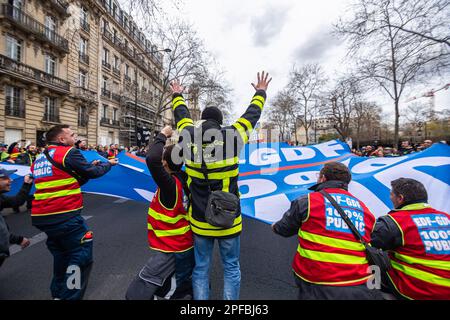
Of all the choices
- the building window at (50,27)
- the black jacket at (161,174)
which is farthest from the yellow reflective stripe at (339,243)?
the building window at (50,27)

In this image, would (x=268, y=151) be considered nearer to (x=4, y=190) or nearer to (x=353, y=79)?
(x=4, y=190)

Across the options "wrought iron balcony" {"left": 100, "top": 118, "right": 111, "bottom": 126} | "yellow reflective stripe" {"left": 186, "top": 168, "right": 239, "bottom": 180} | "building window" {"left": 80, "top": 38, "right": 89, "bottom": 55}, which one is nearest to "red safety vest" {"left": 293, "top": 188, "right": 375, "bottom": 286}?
"yellow reflective stripe" {"left": 186, "top": 168, "right": 239, "bottom": 180}

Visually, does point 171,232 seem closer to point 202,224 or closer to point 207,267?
point 202,224

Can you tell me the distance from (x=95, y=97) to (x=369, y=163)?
93.5 feet

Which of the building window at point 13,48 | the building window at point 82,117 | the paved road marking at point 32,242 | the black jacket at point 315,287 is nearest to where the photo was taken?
the black jacket at point 315,287

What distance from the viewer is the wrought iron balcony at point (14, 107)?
1661 centimetres

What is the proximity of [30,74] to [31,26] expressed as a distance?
12.5 feet

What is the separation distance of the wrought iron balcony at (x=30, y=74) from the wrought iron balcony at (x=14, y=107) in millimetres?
1702

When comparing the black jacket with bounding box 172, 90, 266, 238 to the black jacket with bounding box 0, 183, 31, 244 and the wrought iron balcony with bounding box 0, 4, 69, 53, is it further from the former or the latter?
the wrought iron balcony with bounding box 0, 4, 69, 53

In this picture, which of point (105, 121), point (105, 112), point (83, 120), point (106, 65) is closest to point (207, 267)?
point (83, 120)

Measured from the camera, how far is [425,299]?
71.5 inches

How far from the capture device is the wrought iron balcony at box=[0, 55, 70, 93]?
52.4 ft

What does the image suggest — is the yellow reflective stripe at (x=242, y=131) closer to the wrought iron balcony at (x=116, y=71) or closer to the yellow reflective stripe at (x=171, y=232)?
the yellow reflective stripe at (x=171, y=232)

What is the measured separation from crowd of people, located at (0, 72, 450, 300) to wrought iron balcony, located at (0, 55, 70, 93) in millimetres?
19658
